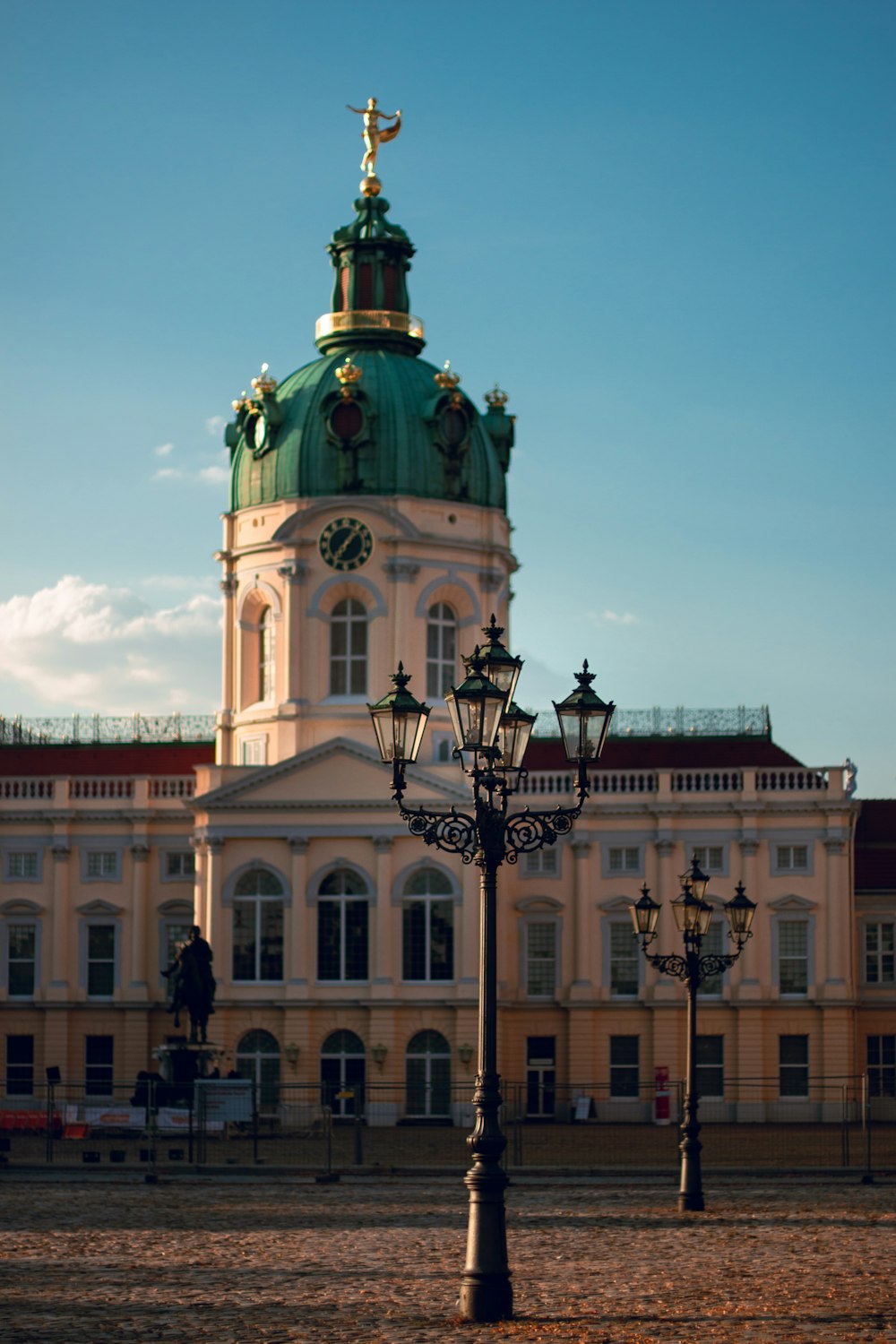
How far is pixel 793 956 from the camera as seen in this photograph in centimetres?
6831

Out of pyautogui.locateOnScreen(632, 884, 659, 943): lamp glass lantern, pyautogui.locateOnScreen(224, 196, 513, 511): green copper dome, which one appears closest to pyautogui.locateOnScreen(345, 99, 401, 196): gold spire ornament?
pyautogui.locateOnScreen(224, 196, 513, 511): green copper dome

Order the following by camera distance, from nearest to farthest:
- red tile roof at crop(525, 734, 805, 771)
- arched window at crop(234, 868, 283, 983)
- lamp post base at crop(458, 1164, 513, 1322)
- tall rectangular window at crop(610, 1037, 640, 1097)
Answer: lamp post base at crop(458, 1164, 513, 1322), arched window at crop(234, 868, 283, 983), tall rectangular window at crop(610, 1037, 640, 1097), red tile roof at crop(525, 734, 805, 771)

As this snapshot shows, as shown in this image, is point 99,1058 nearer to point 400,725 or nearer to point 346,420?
point 346,420

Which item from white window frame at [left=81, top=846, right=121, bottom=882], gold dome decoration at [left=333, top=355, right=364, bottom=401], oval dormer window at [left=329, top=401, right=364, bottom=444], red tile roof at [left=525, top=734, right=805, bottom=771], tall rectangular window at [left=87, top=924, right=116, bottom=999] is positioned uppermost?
gold dome decoration at [left=333, top=355, right=364, bottom=401]

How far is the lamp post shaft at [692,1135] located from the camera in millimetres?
34594

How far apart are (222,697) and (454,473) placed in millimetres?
10149

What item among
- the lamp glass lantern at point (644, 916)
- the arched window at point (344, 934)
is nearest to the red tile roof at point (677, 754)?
the arched window at point (344, 934)

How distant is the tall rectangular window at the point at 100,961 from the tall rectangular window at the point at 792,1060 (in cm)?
2045

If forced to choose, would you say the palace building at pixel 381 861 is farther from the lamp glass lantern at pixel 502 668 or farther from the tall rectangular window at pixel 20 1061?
the lamp glass lantern at pixel 502 668

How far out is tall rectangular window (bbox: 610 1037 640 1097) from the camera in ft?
225

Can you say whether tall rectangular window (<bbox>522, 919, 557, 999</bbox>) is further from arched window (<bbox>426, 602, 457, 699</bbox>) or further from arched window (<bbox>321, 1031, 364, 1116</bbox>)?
arched window (<bbox>426, 602, 457, 699</bbox>)

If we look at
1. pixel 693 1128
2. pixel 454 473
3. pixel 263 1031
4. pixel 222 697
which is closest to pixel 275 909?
pixel 263 1031

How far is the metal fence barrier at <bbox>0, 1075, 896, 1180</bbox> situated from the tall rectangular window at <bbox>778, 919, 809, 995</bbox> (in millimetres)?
2945

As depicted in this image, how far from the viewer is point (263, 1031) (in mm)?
66375
